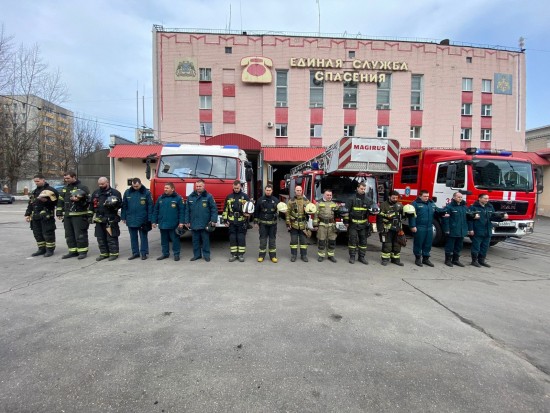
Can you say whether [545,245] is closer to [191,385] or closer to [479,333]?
[479,333]

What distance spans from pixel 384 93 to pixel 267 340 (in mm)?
23728

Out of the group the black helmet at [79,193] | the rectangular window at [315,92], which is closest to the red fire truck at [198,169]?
the black helmet at [79,193]

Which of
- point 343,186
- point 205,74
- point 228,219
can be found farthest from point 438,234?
point 205,74

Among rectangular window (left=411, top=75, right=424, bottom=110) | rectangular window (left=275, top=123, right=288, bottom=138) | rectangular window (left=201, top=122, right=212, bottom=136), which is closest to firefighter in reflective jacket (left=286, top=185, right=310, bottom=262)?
rectangular window (left=275, top=123, right=288, bottom=138)

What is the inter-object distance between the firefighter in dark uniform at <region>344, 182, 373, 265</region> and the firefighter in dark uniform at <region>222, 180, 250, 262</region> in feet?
7.97

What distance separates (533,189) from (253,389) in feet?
30.3

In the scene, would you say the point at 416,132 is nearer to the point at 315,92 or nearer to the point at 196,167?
the point at 315,92

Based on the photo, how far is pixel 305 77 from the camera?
72.3ft

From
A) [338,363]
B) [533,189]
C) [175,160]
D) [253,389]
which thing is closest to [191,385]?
[253,389]

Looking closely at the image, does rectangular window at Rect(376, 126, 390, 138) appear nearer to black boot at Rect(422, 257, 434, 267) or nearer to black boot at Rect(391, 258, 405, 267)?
black boot at Rect(422, 257, 434, 267)

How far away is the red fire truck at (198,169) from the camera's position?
7.34 metres

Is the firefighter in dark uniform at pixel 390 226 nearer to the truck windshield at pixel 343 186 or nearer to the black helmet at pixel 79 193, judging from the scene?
the truck windshield at pixel 343 186

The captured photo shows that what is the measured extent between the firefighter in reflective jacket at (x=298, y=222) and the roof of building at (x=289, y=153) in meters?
13.2

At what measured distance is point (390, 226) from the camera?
6.51 metres
